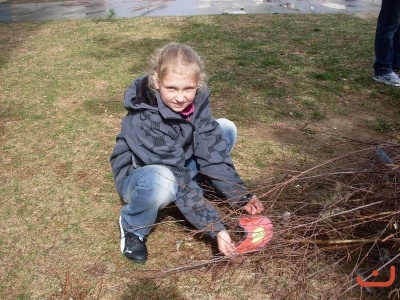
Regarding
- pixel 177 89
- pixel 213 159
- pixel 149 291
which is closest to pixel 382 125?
pixel 213 159

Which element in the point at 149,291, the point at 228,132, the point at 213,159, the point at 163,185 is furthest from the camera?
the point at 228,132

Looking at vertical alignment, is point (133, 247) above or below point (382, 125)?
above

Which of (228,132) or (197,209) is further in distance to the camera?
(228,132)

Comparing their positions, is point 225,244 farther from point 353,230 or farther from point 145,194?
point 353,230

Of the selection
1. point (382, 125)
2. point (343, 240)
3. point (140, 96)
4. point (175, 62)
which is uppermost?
point (175, 62)

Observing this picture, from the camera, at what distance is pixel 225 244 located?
2137mm

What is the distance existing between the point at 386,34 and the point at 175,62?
121 inches

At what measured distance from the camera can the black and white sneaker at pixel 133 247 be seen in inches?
90.4

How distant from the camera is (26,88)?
4.64 meters

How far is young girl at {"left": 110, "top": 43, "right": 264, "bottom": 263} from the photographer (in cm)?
223

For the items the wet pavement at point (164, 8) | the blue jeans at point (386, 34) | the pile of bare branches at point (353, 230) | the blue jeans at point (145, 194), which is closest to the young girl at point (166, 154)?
the blue jeans at point (145, 194)

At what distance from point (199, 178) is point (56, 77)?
2899 mm

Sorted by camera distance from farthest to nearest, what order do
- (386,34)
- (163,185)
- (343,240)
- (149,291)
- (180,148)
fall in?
(386,34), (180,148), (163,185), (149,291), (343,240)

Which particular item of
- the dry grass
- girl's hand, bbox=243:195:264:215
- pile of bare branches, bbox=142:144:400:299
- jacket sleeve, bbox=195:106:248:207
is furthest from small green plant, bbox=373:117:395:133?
girl's hand, bbox=243:195:264:215
